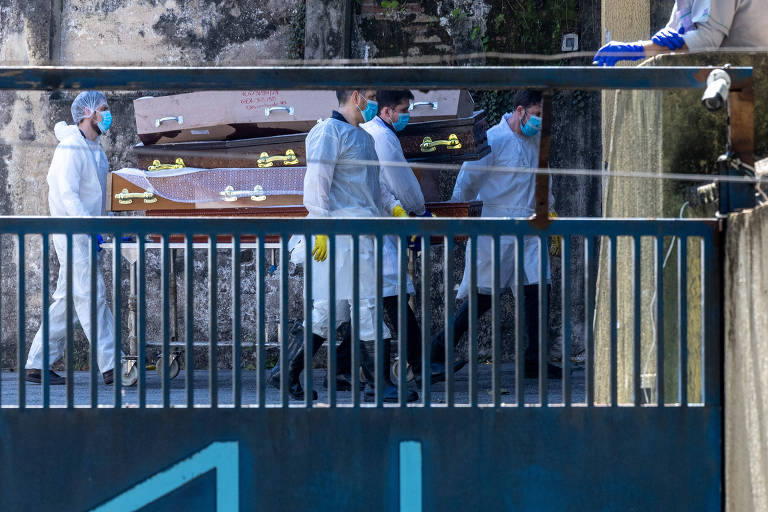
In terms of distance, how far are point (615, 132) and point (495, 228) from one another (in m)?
1.09

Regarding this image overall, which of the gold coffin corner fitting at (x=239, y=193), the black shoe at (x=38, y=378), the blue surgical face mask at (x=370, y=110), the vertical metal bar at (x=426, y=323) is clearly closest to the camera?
the vertical metal bar at (x=426, y=323)

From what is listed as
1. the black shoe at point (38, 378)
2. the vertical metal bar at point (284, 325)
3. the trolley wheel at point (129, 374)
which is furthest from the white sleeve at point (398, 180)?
the vertical metal bar at point (284, 325)

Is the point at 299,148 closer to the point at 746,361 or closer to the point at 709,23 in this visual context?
the point at 709,23

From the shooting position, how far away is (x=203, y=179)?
685 centimetres

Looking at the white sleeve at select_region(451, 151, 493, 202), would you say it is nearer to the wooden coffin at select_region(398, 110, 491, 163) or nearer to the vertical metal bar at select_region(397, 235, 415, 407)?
the wooden coffin at select_region(398, 110, 491, 163)

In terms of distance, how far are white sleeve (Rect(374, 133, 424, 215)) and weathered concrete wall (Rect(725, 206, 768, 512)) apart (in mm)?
3856

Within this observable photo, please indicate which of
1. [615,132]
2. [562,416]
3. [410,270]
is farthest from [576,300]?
[562,416]

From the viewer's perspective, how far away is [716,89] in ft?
6.86

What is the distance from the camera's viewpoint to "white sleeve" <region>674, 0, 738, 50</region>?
11.5ft

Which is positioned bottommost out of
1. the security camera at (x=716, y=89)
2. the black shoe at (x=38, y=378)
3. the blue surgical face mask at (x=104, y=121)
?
the black shoe at (x=38, y=378)

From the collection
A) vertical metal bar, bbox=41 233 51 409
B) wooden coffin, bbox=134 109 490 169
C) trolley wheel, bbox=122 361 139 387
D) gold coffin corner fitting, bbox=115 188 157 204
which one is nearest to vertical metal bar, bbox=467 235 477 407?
vertical metal bar, bbox=41 233 51 409

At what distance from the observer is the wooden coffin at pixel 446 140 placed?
21.6ft

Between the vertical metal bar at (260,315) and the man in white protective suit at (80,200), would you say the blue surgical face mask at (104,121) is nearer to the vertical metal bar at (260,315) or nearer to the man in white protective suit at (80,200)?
the man in white protective suit at (80,200)

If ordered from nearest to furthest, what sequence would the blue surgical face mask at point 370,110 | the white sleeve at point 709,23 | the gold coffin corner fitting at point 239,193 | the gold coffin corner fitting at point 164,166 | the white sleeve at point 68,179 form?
the white sleeve at point 709,23, the blue surgical face mask at point 370,110, the white sleeve at point 68,179, the gold coffin corner fitting at point 239,193, the gold coffin corner fitting at point 164,166
